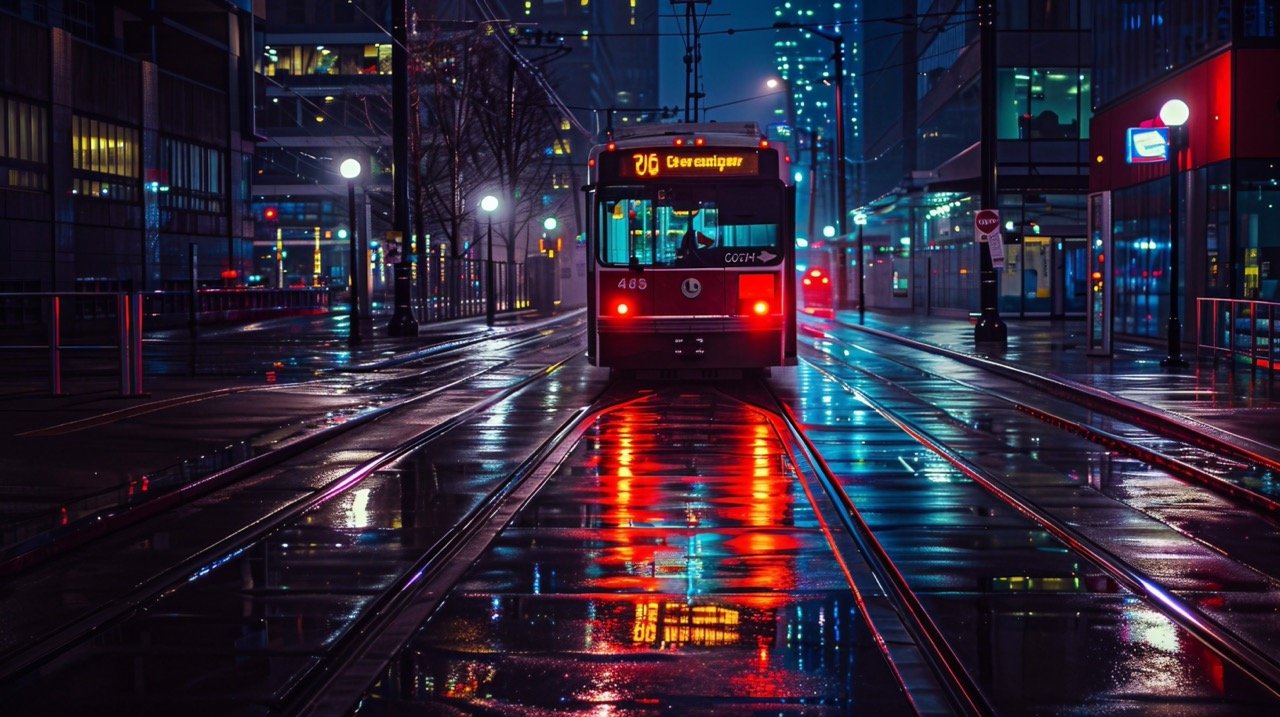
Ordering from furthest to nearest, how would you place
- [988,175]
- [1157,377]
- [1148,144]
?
[988,175] → [1148,144] → [1157,377]

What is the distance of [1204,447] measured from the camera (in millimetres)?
15648

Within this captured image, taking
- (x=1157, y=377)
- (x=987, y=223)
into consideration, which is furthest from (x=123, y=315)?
(x=987, y=223)

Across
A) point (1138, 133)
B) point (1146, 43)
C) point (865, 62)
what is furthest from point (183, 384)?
point (865, 62)

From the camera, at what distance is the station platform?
1361 centimetres

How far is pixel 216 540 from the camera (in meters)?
10.2

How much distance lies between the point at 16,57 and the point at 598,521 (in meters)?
38.6

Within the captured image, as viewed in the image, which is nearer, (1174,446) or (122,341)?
(1174,446)

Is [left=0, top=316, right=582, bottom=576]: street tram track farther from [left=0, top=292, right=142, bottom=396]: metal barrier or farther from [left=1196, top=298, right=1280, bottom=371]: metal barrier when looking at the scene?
[left=1196, top=298, right=1280, bottom=371]: metal barrier

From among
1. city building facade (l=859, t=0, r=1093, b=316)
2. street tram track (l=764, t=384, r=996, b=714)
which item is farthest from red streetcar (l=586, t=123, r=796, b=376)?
city building facade (l=859, t=0, r=1093, b=316)

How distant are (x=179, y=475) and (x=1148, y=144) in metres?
21.8

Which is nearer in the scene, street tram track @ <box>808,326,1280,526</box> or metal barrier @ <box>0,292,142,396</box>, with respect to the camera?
street tram track @ <box>808,326,1280,526</box>

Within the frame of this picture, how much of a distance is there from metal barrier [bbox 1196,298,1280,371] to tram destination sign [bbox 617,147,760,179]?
9.21m

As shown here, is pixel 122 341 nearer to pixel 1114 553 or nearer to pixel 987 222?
pixel 1114 553

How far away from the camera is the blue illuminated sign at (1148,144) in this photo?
1126 inches
